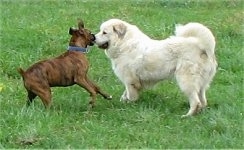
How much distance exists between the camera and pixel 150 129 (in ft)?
24.2

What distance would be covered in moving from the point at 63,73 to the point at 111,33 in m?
1.26

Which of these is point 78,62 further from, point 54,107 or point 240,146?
point 240,146

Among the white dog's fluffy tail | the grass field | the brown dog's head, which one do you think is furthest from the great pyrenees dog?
the brown dog's head

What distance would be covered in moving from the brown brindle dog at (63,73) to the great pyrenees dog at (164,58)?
0.50 meters

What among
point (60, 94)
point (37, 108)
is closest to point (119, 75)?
point (60, 94)

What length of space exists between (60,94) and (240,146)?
117 inches

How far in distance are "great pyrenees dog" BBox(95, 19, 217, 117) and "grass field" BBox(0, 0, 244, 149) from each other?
0.82 feet

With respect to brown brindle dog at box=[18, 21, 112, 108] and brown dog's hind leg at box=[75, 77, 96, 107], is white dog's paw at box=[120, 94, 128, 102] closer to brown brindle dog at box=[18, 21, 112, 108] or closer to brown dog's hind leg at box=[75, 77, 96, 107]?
brown brindle dog at box=[18, 21, 112, 108]

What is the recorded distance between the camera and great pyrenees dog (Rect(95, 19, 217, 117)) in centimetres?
827

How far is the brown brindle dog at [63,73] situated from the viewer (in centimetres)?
790

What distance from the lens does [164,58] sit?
8477mm

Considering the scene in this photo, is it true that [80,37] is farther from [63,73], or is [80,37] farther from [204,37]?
[204,37]

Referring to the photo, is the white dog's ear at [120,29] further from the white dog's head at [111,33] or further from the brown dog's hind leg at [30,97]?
the brown dog's hind leg at [30,97]

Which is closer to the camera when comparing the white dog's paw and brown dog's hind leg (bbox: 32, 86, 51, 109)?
brown dog's hind leg (bbox: 32, 86, 51, 109)
